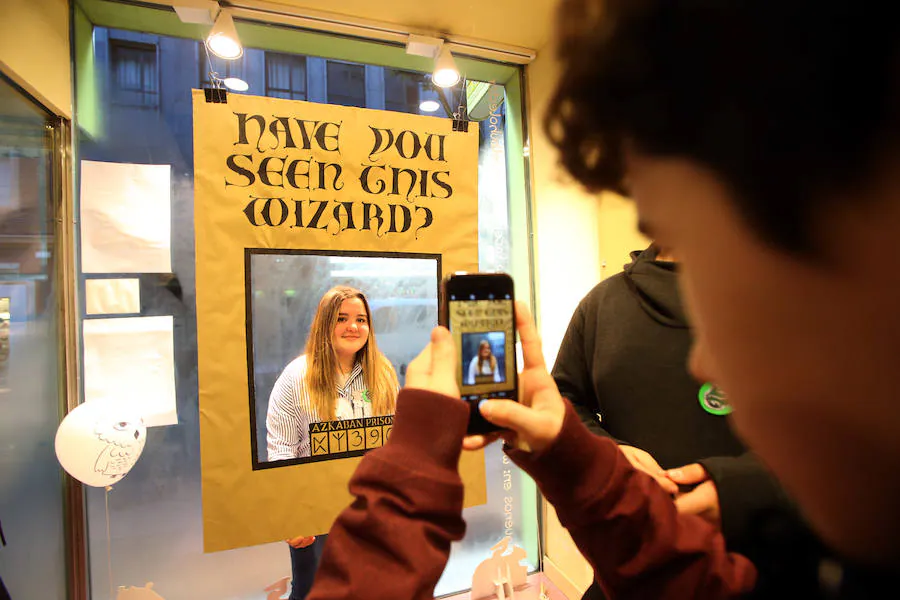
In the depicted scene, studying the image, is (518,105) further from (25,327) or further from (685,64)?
(25,327)

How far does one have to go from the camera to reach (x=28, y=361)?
1.17 m

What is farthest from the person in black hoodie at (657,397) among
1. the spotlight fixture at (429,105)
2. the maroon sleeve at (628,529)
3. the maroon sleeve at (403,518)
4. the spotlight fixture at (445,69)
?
the spotlight fixture at (429,105)

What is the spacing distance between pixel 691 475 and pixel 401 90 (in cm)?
167

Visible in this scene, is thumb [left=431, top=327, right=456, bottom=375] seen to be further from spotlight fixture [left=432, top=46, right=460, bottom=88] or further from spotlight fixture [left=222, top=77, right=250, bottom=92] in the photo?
spotlight fixture [left=222, top=77, right=250, bottom=92]

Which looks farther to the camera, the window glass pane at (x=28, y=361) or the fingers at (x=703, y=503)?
the window glass pane at (x=28, y=361)

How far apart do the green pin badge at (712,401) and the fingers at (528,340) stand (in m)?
0.42

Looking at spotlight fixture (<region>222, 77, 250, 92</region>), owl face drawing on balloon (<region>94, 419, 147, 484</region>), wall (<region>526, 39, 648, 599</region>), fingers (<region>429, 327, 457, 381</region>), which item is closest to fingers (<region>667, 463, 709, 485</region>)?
fingers (<region>429, 327, 457, 381</region>)

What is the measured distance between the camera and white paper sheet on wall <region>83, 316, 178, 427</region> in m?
1.32

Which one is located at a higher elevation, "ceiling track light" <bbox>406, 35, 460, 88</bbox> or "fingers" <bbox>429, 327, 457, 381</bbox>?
"ceiling track light" <bbox>406, 35, 460, 88</bbox>

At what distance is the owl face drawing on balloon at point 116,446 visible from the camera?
1.13 m

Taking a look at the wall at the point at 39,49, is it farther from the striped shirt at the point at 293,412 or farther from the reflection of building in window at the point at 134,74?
the striped shirt at the point at 293,412

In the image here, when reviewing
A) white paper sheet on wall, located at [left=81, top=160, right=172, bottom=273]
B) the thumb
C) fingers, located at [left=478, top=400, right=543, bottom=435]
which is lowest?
fingers, located at [left=478, top=400, right=543, bottom=435]

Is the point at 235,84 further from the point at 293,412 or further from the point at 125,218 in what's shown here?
the point at 293,412

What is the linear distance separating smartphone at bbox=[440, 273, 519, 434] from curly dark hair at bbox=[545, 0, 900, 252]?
367 mm
